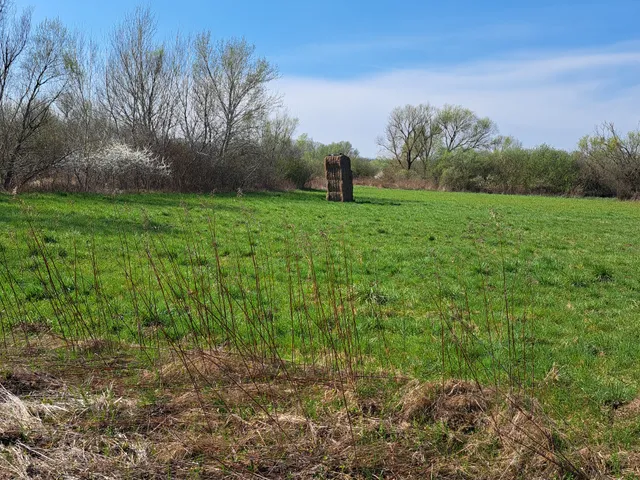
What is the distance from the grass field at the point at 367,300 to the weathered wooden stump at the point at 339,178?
12044 mm

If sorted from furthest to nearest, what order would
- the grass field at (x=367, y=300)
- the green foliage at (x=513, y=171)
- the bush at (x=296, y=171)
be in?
the green foliage at (x=513, y=171), the bush at (x=296, y=171), the grass field at (x=367, y=300)

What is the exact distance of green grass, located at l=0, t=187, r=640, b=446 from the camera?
4.63 m

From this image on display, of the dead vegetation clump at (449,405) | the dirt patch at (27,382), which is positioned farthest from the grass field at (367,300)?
the dirt patch at (27,382)

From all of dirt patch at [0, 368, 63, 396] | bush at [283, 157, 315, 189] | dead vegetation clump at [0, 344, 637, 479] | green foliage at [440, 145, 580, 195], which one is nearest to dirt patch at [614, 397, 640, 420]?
dead vegetation clump at [0, 344, 637, 479]

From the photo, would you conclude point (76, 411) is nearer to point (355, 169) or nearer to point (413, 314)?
point (413, 314)

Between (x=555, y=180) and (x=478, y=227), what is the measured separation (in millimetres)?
37838

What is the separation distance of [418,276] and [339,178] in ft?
61.0

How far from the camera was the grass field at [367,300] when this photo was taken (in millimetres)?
4078

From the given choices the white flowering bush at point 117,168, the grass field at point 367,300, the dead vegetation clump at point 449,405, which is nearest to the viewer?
the dead vegetation clump at point 449,405

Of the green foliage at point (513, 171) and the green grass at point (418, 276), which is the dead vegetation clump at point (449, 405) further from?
the green foliage at point (513, 171)

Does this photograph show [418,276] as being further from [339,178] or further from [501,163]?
[501,163]

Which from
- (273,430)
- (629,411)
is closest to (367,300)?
(629,411)

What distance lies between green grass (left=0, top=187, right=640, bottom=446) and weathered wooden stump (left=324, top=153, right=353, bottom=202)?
10247 mm

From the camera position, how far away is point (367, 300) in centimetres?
654
